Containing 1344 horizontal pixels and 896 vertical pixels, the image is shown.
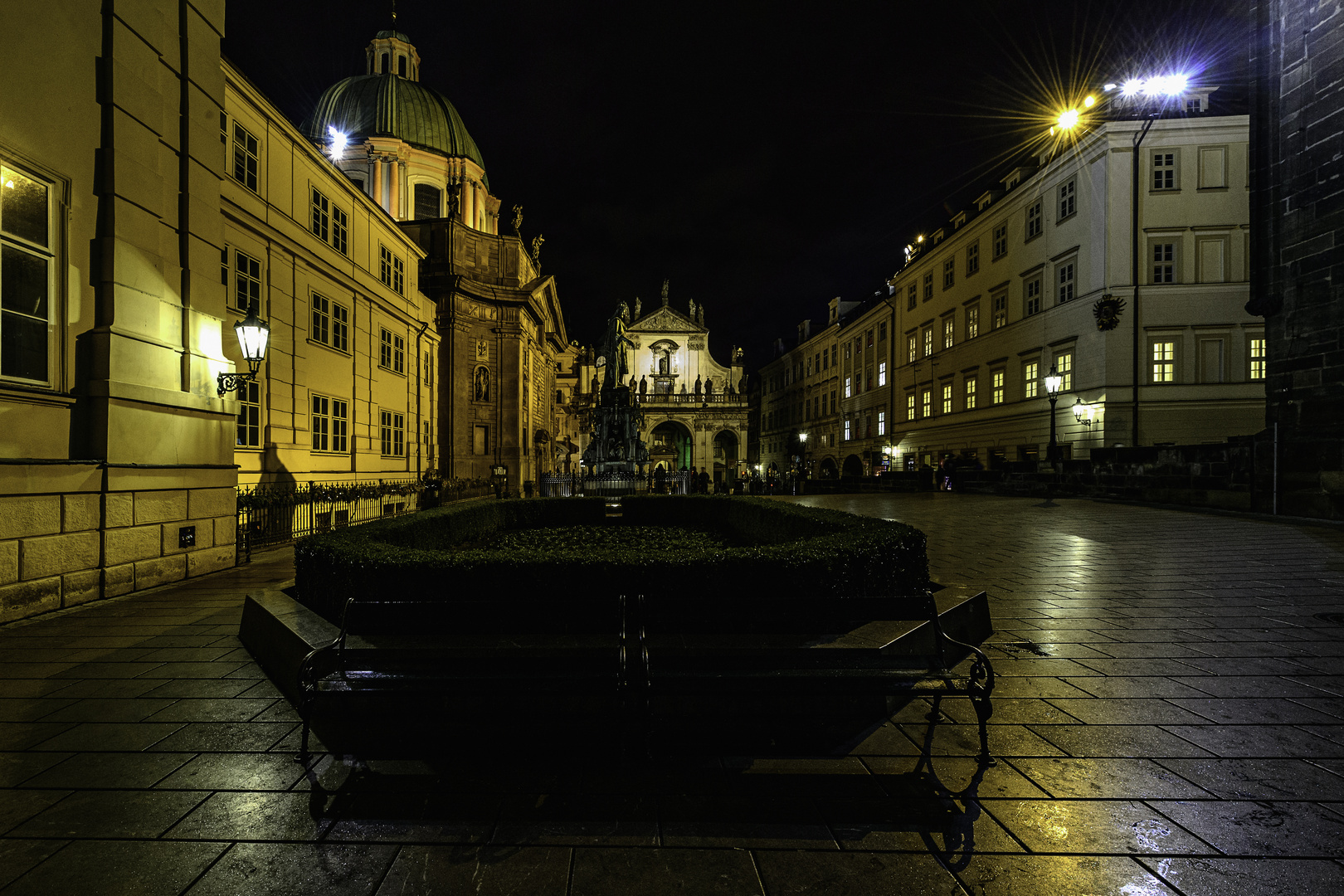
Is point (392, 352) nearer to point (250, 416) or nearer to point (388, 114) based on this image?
point (250, 416)

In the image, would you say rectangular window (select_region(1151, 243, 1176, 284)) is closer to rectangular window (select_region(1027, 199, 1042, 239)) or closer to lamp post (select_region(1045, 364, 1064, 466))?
rectangular window (select_region(1027, 199, 1042, 239))

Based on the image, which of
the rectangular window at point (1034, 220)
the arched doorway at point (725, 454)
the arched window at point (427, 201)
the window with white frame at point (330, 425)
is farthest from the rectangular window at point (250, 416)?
the arched doorway at point (725, 454)

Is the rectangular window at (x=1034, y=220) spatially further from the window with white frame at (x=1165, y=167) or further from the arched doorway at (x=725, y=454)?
the arched doorway at (x=725, y=454)

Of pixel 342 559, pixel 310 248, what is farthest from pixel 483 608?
pixel 310 248

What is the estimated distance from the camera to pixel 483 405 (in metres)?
32.0

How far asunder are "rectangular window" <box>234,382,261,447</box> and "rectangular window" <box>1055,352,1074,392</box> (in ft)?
94.5

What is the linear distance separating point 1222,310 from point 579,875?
31.5 meters

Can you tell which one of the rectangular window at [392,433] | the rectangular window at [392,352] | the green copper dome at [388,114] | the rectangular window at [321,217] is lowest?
the rectangular window at [392,433]

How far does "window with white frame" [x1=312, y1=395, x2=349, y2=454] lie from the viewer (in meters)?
16.1

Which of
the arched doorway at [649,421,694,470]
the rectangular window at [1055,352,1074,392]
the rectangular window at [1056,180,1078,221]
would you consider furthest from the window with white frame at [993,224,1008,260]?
the arched doorway at [649,421,694,470]

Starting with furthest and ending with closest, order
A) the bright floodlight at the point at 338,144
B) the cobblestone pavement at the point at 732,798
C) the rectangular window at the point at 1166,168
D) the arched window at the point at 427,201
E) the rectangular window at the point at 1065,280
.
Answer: the arched window at the point at 427,201 < the bright floodlight at the point at 338,144 < the rectangular window at the point at 1065,280 < the rectangular window at the point at 1166,168 < the cobblestone pavement at the point at 732,798

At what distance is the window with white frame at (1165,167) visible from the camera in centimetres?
2317

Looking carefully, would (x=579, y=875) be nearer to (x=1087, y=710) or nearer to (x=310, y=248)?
(x=1087, y=710)

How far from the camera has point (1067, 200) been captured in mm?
25500
